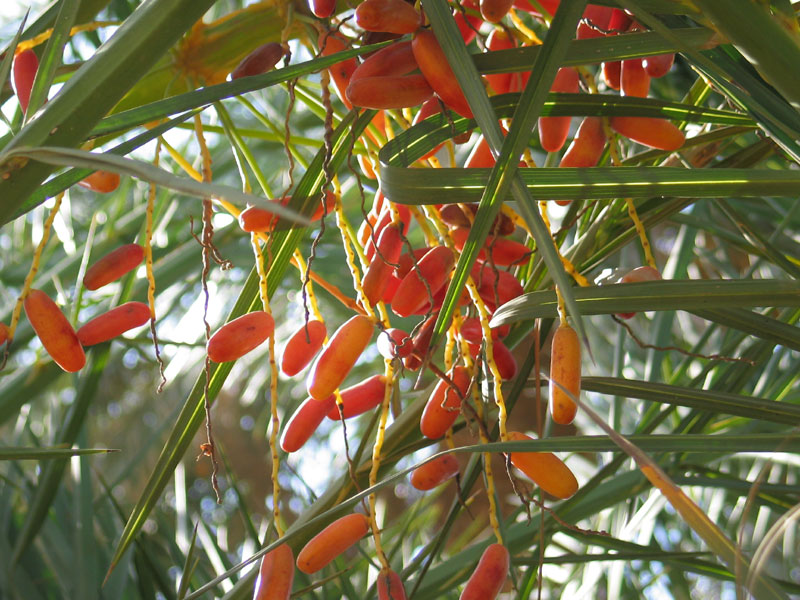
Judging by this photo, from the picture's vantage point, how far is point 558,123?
23.7 inches

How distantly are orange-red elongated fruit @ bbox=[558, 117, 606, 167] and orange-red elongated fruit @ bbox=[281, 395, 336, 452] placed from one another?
23 cm

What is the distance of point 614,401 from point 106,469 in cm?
167

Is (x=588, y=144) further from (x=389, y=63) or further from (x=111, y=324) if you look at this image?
(x=111, y=324)

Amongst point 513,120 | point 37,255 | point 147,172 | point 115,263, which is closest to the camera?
point 147,172

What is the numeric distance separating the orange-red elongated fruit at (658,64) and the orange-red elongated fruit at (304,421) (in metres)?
0.31

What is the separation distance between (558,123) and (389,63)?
0.46ft

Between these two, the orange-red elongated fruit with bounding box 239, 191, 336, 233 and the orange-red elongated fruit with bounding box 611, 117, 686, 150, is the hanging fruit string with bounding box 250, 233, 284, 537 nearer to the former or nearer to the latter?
the orange-red elongated fruit with bounding box 239, 191, 336, 233

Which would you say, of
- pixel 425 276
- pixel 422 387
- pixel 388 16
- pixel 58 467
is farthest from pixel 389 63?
pixel 422 387

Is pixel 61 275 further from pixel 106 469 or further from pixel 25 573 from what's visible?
pixel 106 469

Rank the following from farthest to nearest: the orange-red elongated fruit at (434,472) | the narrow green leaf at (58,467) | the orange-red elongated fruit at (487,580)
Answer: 1. the narrow green leaf at (58,467)
2. the orange-red elongated fruit at (434,472)
3. the orange-red elongated fruit at (487,580)

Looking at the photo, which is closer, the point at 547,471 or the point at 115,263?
the point at 547,471

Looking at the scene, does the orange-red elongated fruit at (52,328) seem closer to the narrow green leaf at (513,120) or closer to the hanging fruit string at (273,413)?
the hanging fruit string at (273,413)

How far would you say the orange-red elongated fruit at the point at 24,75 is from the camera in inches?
23.5

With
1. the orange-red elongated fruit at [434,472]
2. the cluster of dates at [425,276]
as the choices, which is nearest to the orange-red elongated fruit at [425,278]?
the cluster of dates at [425,276]
